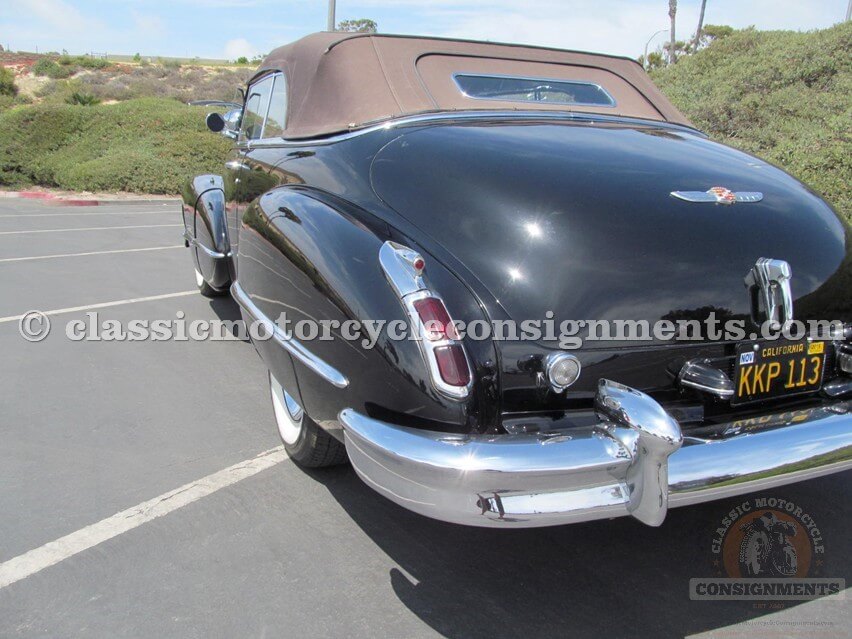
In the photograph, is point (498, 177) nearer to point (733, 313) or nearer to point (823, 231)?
point (733, 313)

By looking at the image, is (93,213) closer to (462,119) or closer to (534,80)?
(534,80)

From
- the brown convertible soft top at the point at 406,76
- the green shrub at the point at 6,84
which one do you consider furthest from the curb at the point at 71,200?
the green shrub at the point at 6,84

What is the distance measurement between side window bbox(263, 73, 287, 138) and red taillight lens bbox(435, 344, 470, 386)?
2038mm

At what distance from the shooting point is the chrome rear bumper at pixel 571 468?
1.76 m

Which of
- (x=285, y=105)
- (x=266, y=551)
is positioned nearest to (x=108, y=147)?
(x=285, y=105)

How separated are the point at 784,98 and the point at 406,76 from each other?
12.4m

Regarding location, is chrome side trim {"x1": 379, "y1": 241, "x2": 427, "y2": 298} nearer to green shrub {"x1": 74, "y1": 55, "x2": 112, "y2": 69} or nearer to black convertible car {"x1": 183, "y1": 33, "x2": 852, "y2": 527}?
black convertible car {"x1": 183, "y1": 33, "x2": 852, "y2": 527}

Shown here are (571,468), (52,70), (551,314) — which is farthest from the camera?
(52,70)

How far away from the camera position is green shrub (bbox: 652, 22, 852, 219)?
8617 mm

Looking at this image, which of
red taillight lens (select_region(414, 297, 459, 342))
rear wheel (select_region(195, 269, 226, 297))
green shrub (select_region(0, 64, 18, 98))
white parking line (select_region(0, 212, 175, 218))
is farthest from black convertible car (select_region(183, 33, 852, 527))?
green shrub (select_region(0, 64, 18, 98))

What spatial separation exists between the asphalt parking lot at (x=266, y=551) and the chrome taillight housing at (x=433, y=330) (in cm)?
79

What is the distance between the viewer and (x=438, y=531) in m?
2.63

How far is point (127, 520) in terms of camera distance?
8.75 feet

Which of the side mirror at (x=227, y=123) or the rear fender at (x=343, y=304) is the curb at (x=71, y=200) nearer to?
the side mirror at (x=227, y=123)
